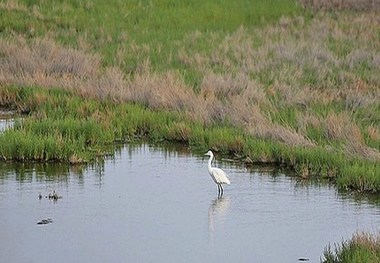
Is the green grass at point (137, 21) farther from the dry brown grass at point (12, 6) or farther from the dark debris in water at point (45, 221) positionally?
the dark debris in water at point (45, 221)

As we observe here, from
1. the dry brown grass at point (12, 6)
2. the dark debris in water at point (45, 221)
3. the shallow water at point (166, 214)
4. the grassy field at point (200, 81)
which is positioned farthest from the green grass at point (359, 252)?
the dry brown grass at point (12, 6)

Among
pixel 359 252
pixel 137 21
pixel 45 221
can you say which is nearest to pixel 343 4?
pixel 137 21

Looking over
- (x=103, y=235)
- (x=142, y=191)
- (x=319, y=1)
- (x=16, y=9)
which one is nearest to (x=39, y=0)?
(x=16, y=9)

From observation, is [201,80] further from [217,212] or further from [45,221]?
[45,221]

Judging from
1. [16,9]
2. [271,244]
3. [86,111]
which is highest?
[16,9]

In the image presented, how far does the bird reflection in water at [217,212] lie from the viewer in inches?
545

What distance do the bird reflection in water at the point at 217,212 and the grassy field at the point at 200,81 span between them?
1946 millimetres

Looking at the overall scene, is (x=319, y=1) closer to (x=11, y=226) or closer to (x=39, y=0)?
(x=39, y=0)

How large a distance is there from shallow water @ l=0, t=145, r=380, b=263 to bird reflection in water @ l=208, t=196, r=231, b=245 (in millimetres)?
13

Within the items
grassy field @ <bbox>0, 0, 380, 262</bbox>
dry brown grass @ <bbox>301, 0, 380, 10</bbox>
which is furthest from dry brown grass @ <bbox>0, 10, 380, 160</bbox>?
dry brown grass @ <bbox>301, 0, 380, 10</bbox>

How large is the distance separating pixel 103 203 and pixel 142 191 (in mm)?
970

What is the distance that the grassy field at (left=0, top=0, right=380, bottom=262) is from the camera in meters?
17.7

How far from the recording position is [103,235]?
521 inches

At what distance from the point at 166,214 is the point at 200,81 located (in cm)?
960
